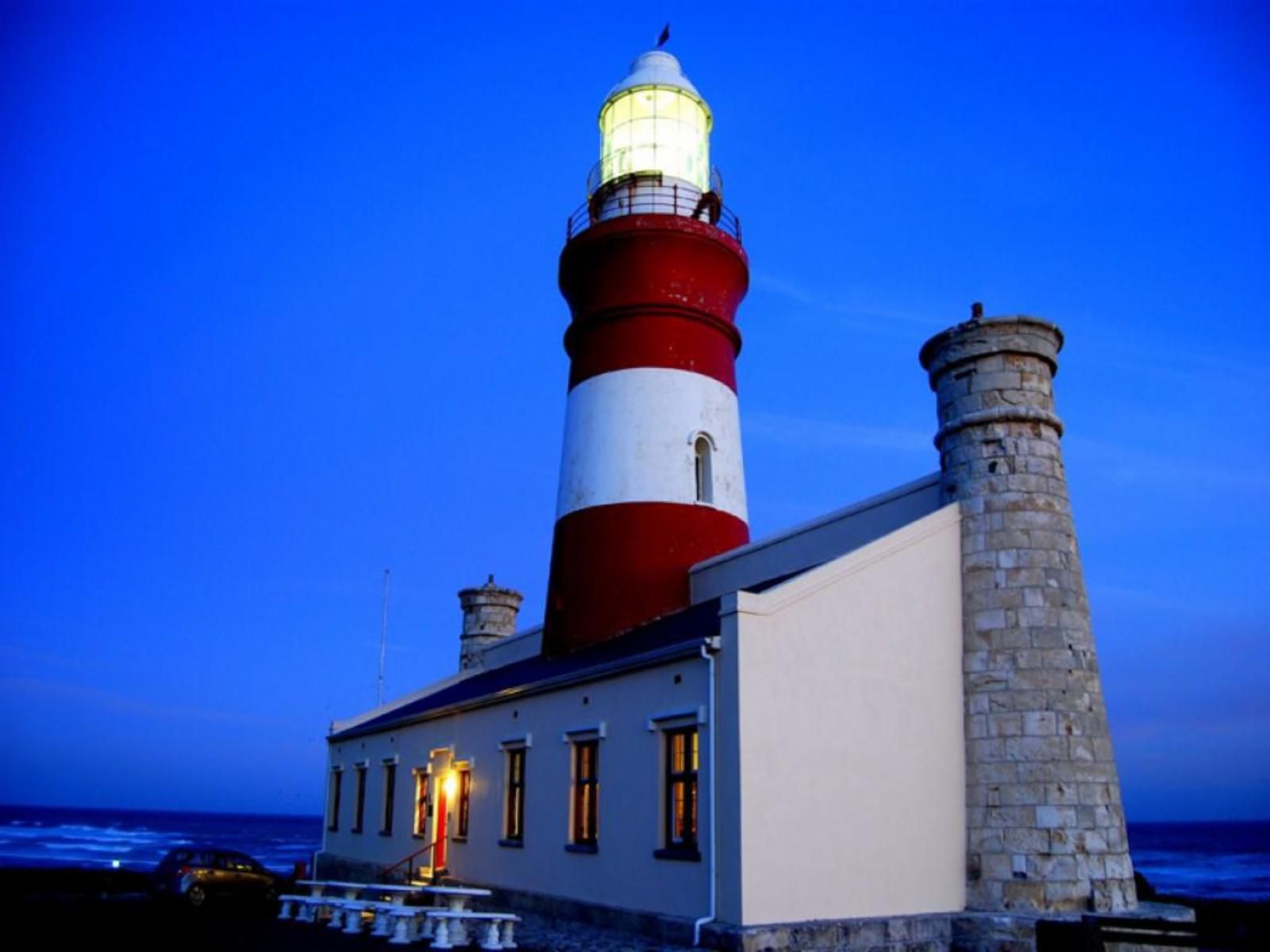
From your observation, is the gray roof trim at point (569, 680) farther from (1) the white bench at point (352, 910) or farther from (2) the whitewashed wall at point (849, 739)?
(1) the white bench at point (352, 910)

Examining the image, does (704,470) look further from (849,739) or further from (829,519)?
(849,739)

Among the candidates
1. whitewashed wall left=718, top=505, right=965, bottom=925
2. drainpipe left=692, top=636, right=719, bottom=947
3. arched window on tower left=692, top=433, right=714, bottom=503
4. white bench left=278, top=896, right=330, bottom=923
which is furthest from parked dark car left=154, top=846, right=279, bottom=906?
whitewashed wall left=718, top=505, right=965, bottom=925

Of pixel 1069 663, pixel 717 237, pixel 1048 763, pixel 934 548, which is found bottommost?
pixel 1048 763

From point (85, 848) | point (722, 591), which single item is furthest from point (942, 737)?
point (85, 848)

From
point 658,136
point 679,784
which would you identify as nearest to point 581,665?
point 679,784

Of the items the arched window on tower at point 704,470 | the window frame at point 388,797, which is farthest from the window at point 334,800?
the arched window on tower at point 704,470

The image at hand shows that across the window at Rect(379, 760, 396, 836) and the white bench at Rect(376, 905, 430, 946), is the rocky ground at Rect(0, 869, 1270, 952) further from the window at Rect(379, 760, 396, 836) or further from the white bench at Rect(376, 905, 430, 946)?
the window at Rect(379, 760, 396, 836)

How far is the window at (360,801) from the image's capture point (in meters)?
23.7

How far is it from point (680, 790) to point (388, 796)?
37.8 feet

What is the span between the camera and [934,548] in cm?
1306

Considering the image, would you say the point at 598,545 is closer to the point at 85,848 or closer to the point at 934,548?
the point at 934,548

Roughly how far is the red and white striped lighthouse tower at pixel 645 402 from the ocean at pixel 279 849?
27.3 meters

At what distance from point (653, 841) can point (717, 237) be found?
1082 cm

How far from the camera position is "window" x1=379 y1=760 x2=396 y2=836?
859 inches
